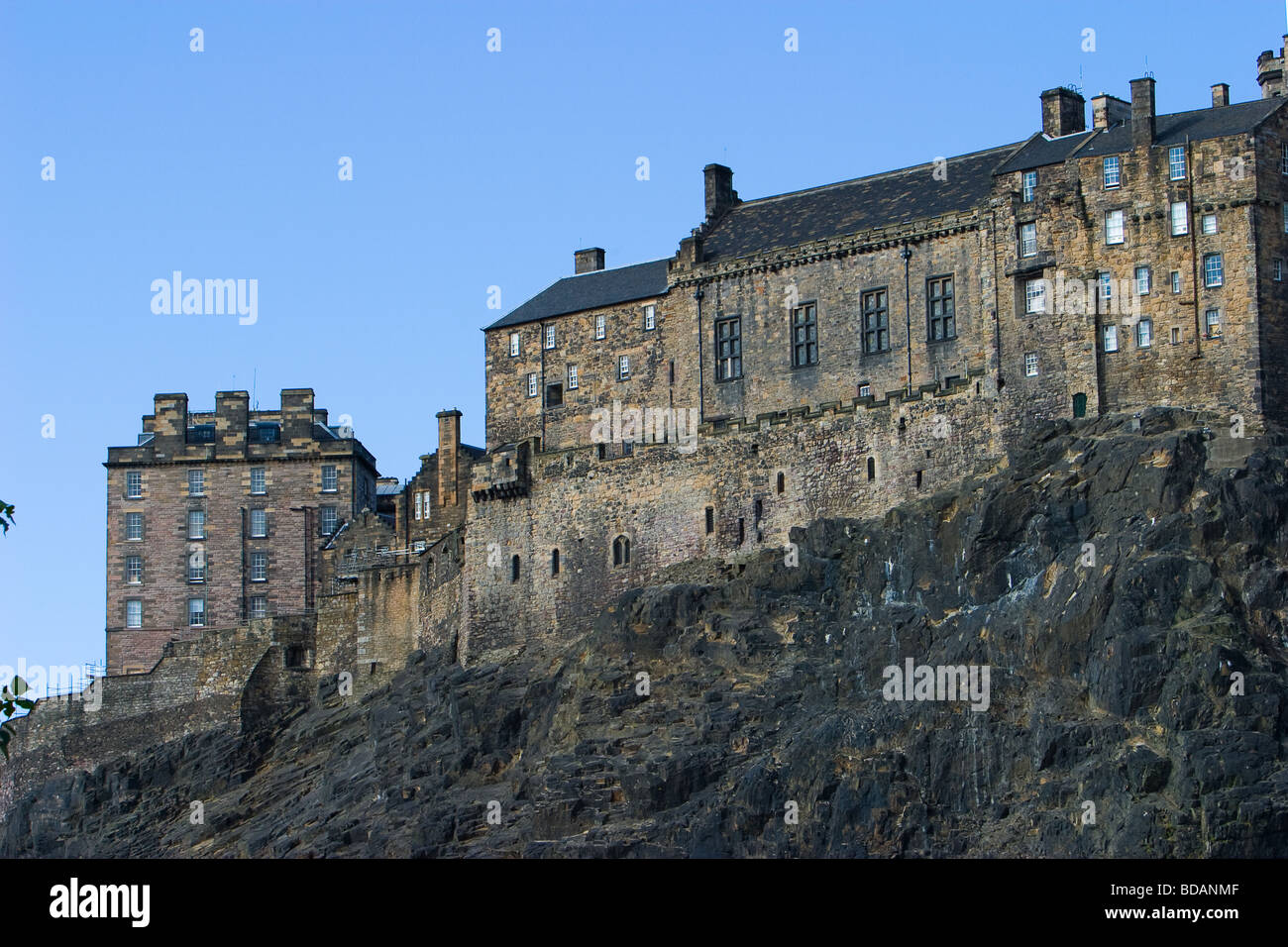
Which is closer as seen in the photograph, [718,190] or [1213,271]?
[1213,271]

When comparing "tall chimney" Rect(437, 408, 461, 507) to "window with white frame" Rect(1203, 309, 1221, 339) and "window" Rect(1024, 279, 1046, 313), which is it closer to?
"window" Rect(1024, 279, 1046, 313)

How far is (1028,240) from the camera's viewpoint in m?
66.4

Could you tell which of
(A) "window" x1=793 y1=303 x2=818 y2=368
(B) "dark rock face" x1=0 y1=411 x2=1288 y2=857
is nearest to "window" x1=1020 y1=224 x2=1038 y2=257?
(B) "dark rock face" x1=0 y1=411 x2=1288 y2=857

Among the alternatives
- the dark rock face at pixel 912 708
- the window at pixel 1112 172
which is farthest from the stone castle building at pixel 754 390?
the dark rock face at pixel 912 708

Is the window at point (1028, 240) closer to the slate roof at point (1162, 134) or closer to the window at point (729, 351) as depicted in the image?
the slate roof at point (1162, 134)

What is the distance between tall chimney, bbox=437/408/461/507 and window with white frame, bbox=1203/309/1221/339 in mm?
27817

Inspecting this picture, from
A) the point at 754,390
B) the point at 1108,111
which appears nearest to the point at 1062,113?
the point at 1108,111

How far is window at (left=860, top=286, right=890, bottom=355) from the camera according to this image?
70.0 m

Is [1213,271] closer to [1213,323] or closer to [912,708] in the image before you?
[1213,323]

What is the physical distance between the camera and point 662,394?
7425cm

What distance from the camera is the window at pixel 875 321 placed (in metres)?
70.0

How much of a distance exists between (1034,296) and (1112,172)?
405 cm

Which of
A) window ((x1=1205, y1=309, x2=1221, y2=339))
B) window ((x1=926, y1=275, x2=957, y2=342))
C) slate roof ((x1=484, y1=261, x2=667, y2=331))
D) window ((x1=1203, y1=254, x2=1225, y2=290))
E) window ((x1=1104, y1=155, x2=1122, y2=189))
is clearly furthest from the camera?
slate roof ((x1=484, y1=261, x2=667, y2=331))
